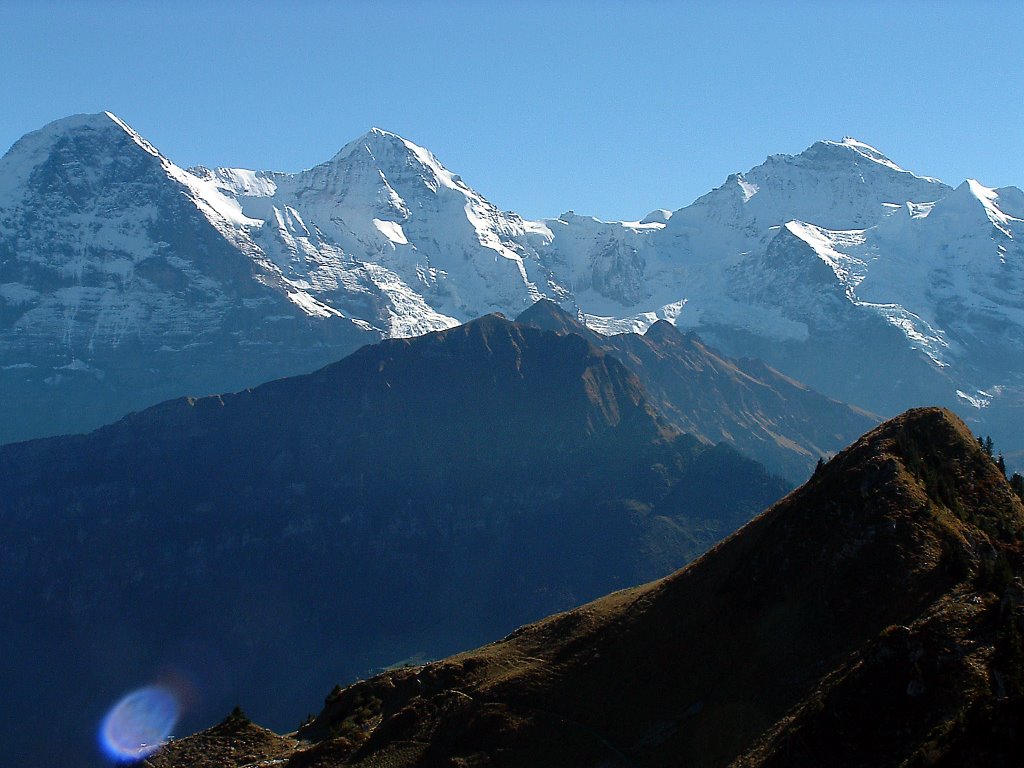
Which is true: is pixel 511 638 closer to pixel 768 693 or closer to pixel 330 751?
pixel 330 751

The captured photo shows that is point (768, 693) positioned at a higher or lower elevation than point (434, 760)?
higher

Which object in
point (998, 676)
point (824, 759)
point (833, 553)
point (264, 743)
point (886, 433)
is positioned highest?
point (886, 433)

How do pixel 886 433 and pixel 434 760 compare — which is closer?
pixel 434 760

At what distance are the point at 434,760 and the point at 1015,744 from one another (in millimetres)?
47833

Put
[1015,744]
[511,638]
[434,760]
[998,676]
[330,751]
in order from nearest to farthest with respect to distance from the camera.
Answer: [1015,744], [998,676], [434,760], [330,751], [511,638]

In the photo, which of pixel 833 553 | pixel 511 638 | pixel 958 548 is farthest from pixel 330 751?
pixel 958 548

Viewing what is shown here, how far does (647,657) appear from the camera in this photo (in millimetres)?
104812

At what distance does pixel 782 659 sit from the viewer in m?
93.4

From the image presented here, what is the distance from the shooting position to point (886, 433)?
369 ft

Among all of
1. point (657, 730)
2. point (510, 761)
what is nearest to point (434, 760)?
point (510, 761)

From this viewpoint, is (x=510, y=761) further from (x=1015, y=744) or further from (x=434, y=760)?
(x=1015, y=744)

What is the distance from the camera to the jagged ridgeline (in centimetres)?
7556

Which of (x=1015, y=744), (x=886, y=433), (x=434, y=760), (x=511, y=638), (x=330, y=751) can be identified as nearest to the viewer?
(x=1015, y=744)

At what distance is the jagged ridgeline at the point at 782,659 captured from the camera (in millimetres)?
75562
